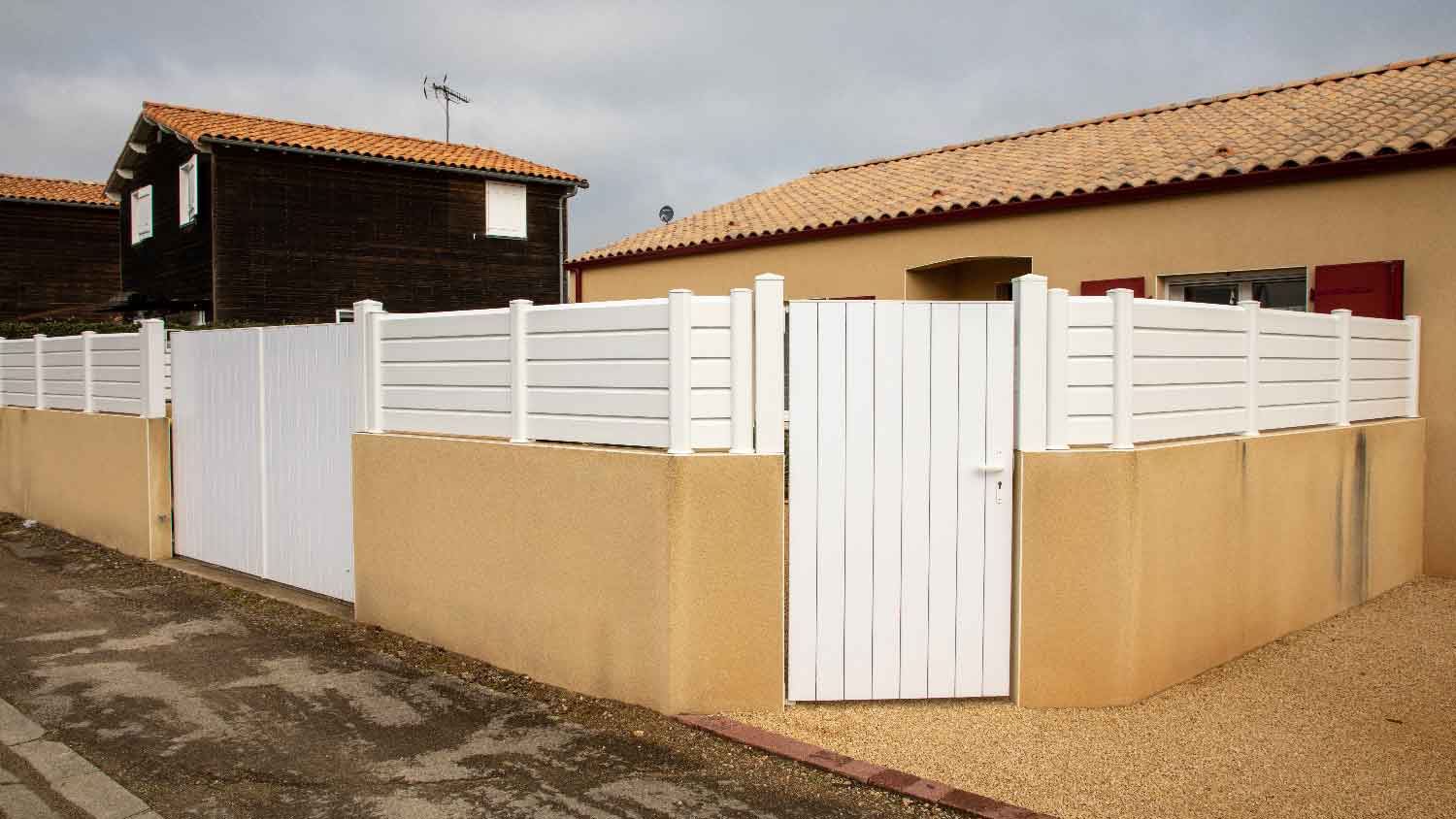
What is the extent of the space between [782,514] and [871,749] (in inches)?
46.7

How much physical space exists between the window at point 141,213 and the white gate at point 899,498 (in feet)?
78.5

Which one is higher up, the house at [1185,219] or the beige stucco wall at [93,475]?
the house at [1185,219]

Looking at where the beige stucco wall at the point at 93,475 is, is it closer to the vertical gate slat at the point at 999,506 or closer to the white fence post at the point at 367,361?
the white fence post at the point at 367,361

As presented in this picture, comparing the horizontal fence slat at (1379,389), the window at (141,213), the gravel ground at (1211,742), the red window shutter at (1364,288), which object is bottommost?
the gravel ground at (1211,742)

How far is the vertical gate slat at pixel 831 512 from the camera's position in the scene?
5.37m

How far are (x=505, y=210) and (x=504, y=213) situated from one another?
0.31 feet

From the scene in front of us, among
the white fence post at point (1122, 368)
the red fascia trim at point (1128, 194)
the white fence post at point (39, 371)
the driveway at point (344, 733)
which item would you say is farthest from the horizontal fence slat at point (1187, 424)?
the white fence post at point (39, 371)

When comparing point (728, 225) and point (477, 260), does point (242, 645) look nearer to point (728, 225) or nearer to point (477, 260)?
point (728, 225)

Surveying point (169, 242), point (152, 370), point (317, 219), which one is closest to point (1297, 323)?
point (152, 370)

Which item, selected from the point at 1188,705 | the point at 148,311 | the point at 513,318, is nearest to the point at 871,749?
the point at 1188,705

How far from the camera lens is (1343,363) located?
25.5 feet

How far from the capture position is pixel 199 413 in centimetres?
927

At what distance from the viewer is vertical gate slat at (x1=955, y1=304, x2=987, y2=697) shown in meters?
5.46

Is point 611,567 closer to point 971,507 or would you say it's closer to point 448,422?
point 448,422
